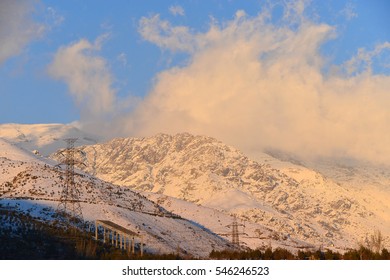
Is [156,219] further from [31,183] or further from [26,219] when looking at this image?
[26,219]

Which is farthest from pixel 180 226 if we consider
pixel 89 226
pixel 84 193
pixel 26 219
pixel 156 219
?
pixel 26 219

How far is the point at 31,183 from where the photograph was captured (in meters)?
195

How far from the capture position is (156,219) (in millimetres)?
182750

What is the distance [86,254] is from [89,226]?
1768 inches

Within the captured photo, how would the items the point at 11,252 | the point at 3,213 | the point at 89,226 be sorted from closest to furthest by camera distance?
1. the point at 11,252
2. the point at 3,213
3. the point at 89,226

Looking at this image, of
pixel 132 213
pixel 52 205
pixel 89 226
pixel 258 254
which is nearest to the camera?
pixel 258 254

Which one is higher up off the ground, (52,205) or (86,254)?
(52,205)

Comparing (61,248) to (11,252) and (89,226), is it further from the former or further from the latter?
(89,226)
